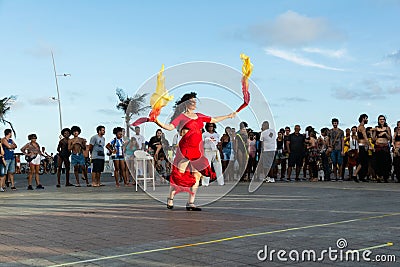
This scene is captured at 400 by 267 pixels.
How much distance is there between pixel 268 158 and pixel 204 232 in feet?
36.8

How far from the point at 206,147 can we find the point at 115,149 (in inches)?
158

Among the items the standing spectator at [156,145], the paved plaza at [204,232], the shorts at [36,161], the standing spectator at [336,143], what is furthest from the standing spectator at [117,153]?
the standing spectator at [336,143]

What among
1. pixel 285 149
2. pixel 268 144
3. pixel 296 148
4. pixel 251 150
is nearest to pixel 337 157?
pixel 296 148

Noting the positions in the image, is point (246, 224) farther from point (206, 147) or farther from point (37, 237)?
point (206, 147)

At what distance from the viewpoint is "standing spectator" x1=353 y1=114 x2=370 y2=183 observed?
16.8m

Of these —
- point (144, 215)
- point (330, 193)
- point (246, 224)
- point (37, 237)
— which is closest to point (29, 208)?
point (144, 215)

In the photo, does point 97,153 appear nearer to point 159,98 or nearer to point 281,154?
point 281,154

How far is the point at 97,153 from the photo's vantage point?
57.2 feet

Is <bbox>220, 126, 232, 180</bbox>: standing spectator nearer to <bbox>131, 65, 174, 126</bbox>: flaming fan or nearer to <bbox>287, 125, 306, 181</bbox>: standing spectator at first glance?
<bbox>287, 125, 306, 181</bbox>: standing spectator

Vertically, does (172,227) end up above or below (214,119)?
below

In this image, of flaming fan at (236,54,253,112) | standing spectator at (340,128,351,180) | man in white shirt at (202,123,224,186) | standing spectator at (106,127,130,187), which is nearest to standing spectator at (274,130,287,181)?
standing spectator at (340,128,351,180)

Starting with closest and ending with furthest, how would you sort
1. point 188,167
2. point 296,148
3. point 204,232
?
point 204,232
point 188,167
point 296,148

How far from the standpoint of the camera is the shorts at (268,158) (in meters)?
17.8

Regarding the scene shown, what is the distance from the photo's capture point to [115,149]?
1742cm
